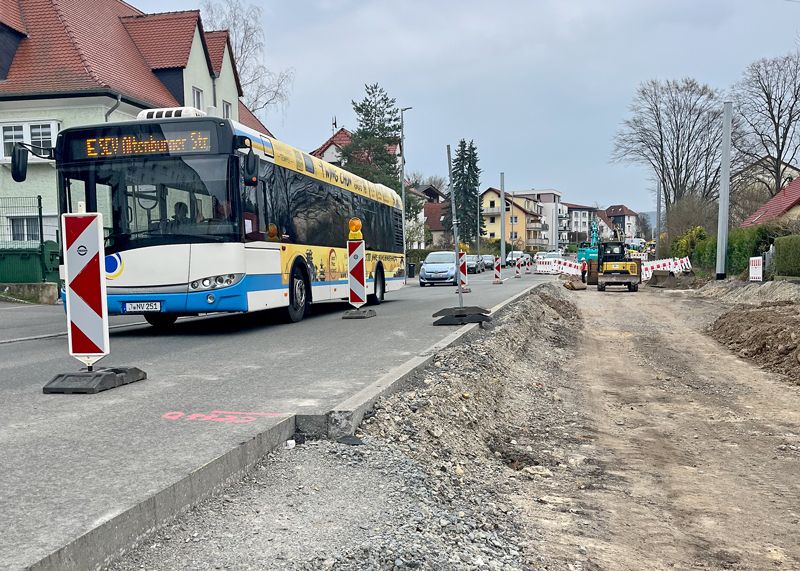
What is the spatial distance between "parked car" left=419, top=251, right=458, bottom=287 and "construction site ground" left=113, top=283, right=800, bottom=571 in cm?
2402

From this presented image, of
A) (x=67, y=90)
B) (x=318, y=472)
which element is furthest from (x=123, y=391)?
(x=67, y=90)

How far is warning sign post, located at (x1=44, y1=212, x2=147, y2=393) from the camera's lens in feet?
19.5

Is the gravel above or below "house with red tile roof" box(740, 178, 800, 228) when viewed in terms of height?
below

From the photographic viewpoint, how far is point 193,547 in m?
3.07

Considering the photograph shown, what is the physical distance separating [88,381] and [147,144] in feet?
17.9

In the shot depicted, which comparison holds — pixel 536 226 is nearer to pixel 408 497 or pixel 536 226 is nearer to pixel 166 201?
pixel 166 201

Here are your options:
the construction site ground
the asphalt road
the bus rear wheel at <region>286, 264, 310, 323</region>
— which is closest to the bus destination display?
the asphalt road

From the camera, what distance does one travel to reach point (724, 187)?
2930 centimetres

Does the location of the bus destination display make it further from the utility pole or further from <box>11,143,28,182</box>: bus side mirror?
the utility pole

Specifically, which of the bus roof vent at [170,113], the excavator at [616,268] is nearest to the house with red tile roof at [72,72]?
the bus roof vent at [170,113]

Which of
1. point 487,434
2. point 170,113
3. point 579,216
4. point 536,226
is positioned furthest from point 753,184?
point 579,216

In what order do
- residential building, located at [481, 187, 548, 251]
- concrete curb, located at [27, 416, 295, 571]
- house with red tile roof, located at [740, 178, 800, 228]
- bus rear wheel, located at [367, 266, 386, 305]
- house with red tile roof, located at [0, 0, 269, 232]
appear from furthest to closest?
residential building, located at [481, 187, 548, 251] < house with red tile roof, located at [740, 178, 800, 228] < house with red tile roof, located at [0, 0, 269, 232] < bus rear wheel, located at [367, 266, 386, 305] < concrete curb, located at [27, 416, 295, 571]

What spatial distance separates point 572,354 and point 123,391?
8578mm

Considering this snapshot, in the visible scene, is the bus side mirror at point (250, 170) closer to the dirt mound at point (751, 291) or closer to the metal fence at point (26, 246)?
the metal fence at point (26, 246)
